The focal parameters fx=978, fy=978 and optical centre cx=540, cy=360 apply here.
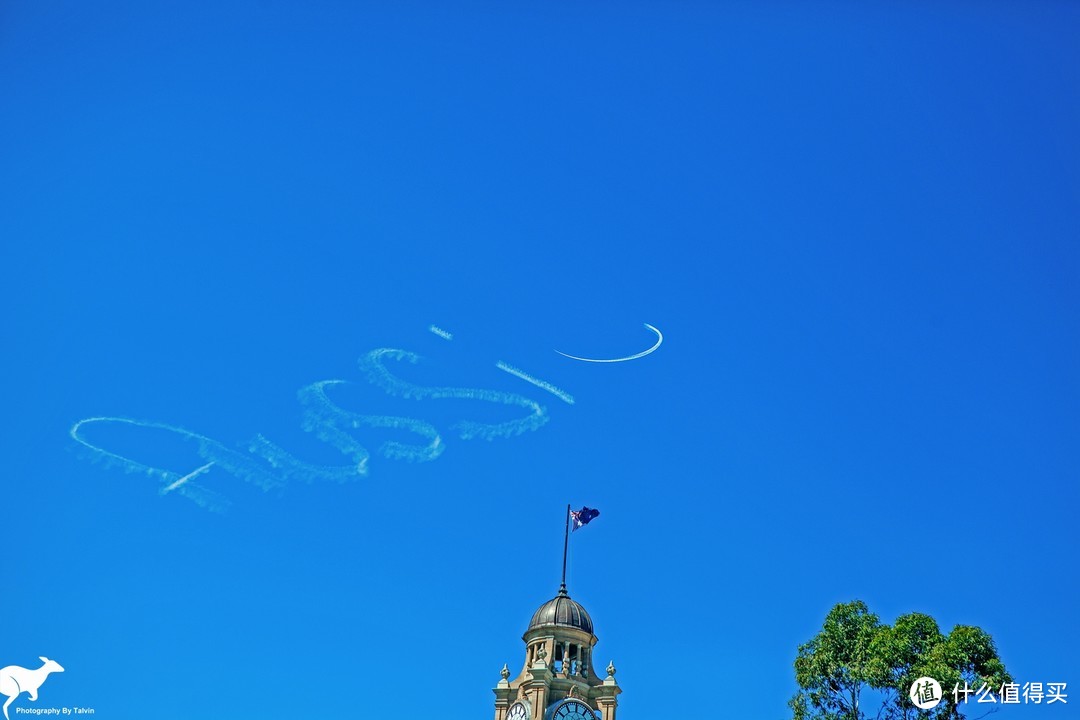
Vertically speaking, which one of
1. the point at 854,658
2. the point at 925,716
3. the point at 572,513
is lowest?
the point at 925,716

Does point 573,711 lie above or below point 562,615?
below

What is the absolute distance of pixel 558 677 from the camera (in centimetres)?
6825

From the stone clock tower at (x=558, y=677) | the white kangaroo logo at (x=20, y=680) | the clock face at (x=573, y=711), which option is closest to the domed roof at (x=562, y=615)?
the stone clock tower at (x=558, y=677)

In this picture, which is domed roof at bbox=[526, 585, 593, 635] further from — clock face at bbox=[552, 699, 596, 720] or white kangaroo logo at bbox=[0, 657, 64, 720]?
white kangaroo logo at bbox=[0, 657, 64, 720]

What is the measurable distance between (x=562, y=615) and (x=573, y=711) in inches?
316

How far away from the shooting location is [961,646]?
52.0 metres

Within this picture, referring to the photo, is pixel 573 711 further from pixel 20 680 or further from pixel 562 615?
pixel 20 680

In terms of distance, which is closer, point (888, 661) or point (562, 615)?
point (888, 661)

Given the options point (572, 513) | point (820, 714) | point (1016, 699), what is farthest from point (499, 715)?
point (1016, 699)

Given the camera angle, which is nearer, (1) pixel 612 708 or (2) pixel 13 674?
(2) pixel 13 674

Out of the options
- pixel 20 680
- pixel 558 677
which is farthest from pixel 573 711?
pixel 20 680

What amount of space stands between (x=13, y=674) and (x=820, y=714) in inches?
1796

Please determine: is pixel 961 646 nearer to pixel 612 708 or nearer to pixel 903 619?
pixel 903 619

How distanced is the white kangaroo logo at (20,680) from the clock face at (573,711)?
31351 mm
